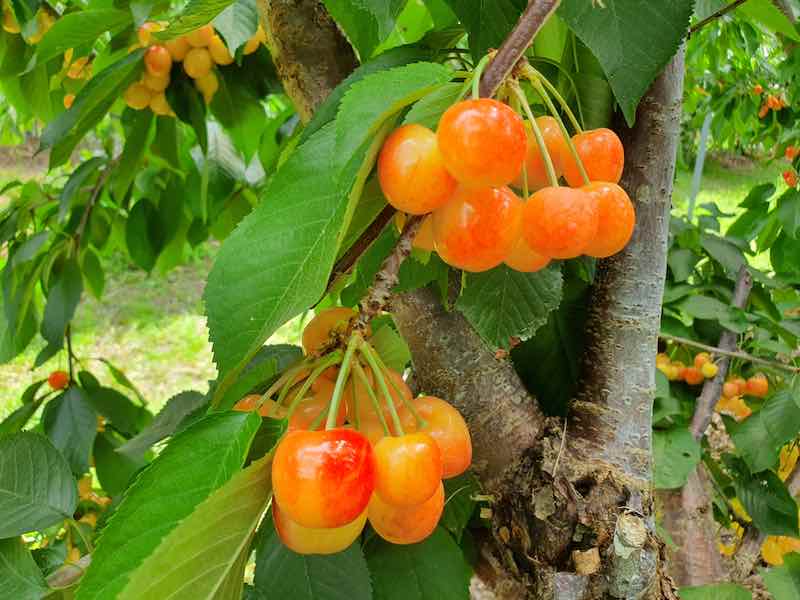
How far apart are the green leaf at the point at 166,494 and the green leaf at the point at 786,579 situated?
72cm

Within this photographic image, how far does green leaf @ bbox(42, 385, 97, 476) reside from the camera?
1240mm

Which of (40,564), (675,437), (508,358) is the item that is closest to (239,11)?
(508,358)

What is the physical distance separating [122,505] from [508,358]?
0.39 metres

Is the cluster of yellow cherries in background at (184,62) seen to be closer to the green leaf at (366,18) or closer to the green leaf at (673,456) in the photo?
the green leaf at (366,18)

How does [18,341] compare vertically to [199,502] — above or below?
below

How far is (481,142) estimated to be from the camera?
1.17ft

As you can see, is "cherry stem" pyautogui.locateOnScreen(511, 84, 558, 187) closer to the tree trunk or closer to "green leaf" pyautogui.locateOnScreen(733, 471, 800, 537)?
the tree trunk

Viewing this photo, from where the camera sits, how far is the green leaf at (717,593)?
81 cm

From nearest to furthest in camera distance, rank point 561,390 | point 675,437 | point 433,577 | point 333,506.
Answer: point 333,506 → point 433,577 → point 561,390 → point 675,437

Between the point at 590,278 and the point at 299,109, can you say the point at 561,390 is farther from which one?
the point at 299,109

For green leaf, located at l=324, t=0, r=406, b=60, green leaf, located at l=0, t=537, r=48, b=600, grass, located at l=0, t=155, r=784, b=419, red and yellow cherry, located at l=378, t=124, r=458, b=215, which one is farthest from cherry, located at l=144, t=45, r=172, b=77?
grass, located at l=0, t=155, r=784, b=419

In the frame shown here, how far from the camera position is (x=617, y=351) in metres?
0.66

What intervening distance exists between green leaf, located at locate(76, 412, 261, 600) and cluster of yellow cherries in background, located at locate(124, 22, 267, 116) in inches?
33.4

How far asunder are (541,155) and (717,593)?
1.98 feet
